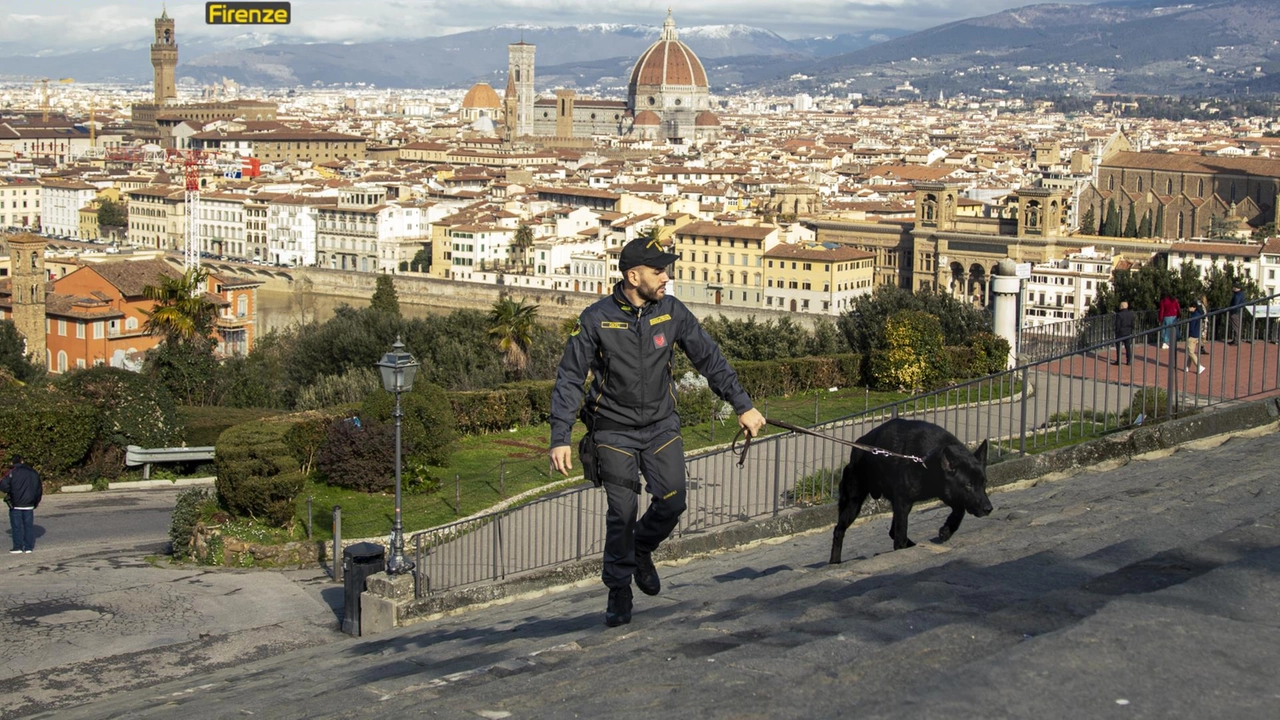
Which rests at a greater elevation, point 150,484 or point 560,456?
point 560,456

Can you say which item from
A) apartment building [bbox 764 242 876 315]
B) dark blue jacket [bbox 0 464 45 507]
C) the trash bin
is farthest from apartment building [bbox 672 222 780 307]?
the trash bin

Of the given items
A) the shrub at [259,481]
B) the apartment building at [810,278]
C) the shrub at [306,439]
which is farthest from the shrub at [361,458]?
the apartment building at [810,278]

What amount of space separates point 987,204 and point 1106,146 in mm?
18255

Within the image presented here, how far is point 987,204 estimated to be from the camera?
69938 millimetres

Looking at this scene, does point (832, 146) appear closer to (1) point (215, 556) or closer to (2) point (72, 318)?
(2) point (72, 318)

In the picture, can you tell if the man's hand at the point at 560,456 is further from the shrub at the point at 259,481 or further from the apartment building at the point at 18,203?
the apartment building at the point at 18,203

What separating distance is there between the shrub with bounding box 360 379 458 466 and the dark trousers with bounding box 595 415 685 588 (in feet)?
21.7

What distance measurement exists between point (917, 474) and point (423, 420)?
6.71 metres

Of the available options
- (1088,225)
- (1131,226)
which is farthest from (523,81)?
(1131,226)

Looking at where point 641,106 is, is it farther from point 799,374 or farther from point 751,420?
point 751,420

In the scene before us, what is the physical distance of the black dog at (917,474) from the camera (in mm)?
5328

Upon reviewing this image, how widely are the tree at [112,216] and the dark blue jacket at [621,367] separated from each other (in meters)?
71.8

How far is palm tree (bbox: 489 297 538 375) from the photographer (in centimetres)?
2117

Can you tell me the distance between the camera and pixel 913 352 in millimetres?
14828
